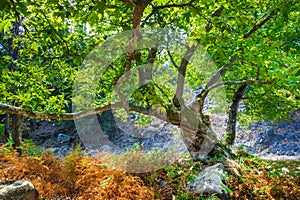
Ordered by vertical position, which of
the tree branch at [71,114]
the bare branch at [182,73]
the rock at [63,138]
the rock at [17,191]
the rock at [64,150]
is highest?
the bare branch at [182,73]

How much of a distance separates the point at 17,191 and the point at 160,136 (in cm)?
955

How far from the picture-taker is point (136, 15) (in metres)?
2.80

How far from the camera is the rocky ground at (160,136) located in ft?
33.1

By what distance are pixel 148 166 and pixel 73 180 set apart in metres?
1.37

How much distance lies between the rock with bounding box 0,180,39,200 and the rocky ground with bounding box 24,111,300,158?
622 cm

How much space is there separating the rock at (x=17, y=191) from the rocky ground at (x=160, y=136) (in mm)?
6216

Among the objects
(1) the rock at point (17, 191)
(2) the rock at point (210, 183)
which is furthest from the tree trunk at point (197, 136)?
(1) the rock at point (17, 191)

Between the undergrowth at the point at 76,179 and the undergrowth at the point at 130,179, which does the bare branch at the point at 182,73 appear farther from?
the undergrowth at the point at 76,179

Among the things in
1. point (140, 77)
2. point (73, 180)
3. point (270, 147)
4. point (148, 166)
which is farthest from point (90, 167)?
point (270, 147)

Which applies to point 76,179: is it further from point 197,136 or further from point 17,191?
point 197,136

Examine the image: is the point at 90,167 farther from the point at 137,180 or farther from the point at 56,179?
the point at 137,180

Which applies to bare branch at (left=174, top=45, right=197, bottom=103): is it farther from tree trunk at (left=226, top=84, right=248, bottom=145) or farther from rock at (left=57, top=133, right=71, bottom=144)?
rock at (left=57, top=133, right=71, bottom=144)

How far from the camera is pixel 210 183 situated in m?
3.31

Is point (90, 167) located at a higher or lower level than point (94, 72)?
lower
